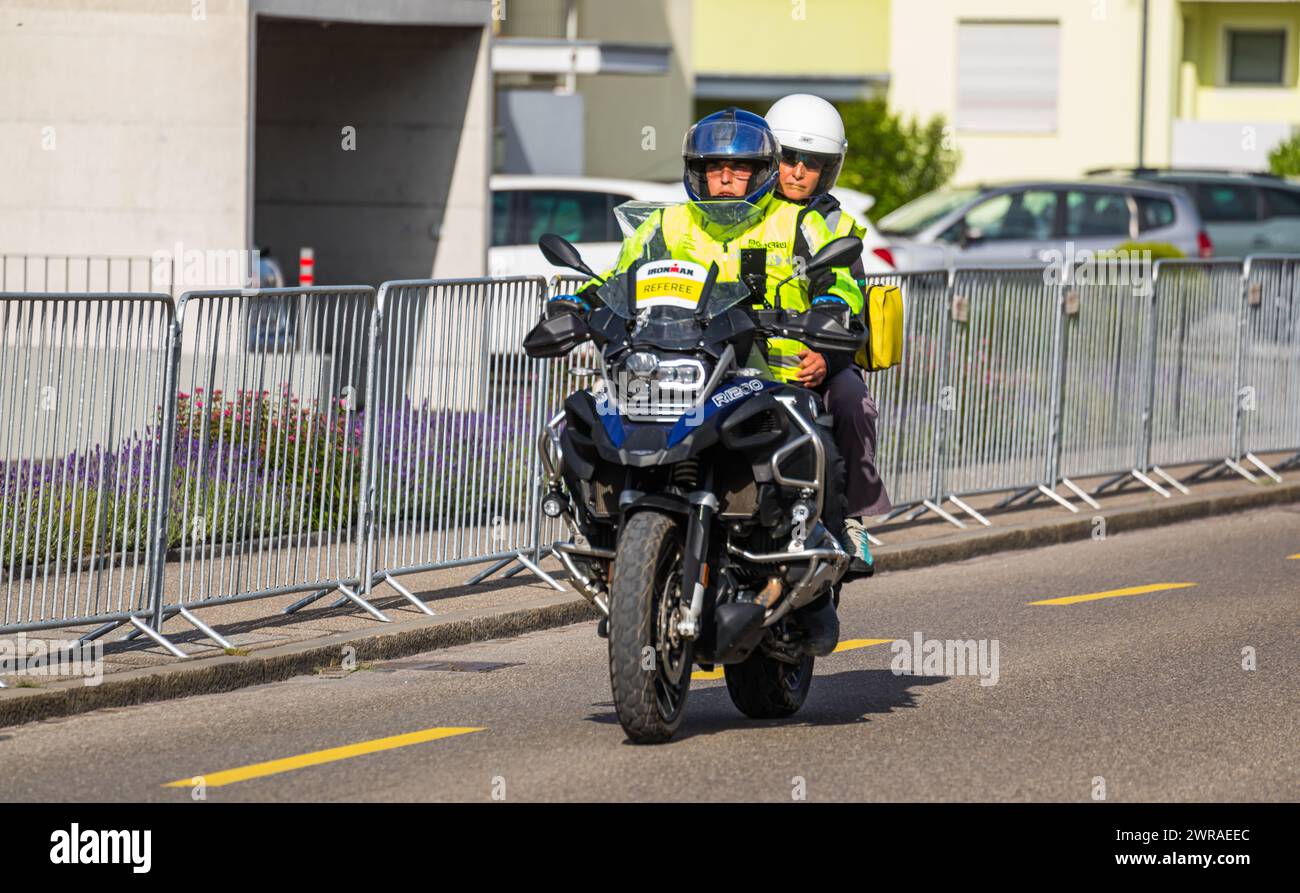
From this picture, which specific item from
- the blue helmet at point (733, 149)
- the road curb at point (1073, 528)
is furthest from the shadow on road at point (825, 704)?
the road curb at point (1073, 528)

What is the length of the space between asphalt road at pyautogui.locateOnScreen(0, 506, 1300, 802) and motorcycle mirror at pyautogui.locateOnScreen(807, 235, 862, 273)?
1.58 metres

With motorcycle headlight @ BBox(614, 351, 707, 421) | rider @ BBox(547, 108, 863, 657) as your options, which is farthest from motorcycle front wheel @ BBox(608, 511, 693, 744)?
rider @ BBox(547, 108, 863, 657)

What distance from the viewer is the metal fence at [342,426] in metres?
8.70

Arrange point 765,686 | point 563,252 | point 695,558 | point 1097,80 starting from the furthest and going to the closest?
point 1097,80, point 765,686, point 563,252, point 695,558

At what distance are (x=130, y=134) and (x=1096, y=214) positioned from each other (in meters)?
12.9

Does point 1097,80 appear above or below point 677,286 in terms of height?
above

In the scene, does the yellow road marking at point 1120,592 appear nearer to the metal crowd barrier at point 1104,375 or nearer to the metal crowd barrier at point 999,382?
the metal crowd barrier at point 999,382

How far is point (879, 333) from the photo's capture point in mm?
7789

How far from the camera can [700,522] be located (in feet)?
23.1

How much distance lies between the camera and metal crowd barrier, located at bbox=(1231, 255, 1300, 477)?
16.0 metres

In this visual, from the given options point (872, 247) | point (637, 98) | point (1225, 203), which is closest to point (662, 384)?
point (872, 247)

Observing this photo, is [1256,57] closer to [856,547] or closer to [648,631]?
[856,547]

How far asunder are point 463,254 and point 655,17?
1510 cm

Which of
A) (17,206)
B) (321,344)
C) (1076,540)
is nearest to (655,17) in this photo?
(17,206)
